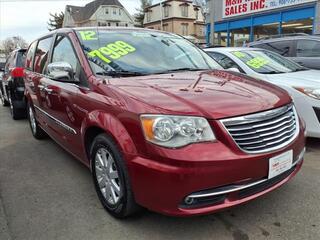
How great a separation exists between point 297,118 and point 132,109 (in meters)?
1.53

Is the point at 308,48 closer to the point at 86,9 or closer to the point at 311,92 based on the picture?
the point at 311,92

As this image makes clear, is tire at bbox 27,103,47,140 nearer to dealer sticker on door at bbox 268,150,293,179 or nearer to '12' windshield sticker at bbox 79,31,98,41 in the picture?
'12' windshield sticker at bbox 79,31,98,41

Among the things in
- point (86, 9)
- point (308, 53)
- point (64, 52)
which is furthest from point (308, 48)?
point (86, 9)

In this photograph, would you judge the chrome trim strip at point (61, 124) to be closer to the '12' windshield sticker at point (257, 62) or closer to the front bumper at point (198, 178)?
the front bumper at point (198, 178)

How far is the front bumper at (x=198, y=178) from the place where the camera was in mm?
2436

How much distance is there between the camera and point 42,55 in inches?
201

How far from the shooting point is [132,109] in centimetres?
269

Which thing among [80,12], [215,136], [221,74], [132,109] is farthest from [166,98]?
[80,12]

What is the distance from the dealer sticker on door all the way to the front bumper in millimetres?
48

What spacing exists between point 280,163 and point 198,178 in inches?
29.5

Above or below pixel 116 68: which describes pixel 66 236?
below

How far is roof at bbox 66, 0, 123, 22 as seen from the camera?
6200cm

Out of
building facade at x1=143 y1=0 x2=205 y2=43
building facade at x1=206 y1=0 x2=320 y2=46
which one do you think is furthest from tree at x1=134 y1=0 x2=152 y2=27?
building facade at x1=206 y1=0 x2=320 y2=46

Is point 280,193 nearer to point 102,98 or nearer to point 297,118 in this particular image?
point 297,118
